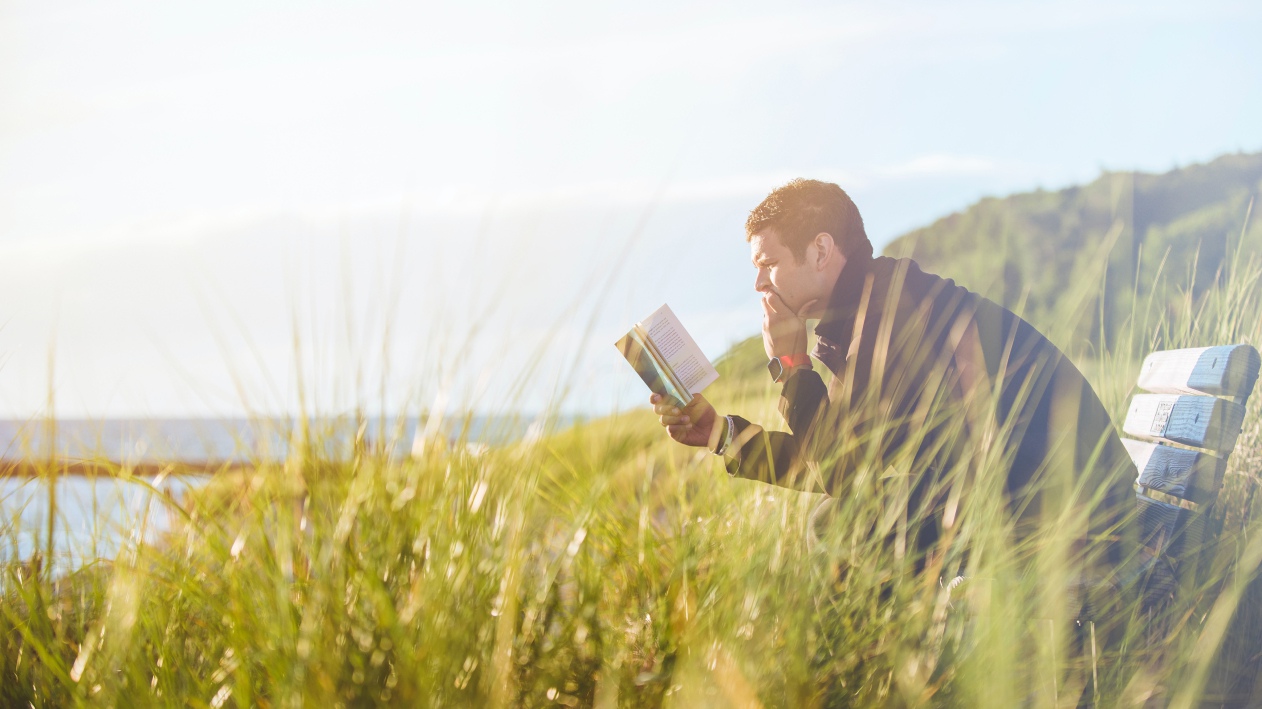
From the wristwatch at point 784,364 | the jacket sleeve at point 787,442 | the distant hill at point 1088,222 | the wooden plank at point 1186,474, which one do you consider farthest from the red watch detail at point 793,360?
the distant hill at point 1088,222

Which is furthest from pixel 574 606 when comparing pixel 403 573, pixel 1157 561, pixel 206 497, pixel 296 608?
pixel 1157 561

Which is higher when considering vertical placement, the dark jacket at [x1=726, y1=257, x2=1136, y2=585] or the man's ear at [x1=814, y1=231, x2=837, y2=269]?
the man's ear at [x1=814, y1=231, x2=837, y2=269]

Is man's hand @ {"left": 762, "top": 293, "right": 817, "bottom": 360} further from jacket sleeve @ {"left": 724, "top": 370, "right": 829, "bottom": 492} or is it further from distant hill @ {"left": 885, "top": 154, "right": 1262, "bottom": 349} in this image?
distant hill @ {"left": 885, "top": 154, "right": 1262, "bottom": 349}

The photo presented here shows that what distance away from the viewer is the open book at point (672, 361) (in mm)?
2361

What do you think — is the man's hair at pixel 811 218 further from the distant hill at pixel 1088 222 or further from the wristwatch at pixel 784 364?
the distant hill at pixel 1088 222

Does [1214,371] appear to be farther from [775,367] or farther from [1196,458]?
[775,367]

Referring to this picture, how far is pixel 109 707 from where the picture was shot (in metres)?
1.51

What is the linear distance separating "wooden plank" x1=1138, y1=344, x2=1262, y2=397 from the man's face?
1167 mm

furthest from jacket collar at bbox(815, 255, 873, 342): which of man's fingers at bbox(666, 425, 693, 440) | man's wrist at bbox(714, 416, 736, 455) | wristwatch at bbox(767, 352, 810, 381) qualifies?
man's fingers at bbox(666, 425, 693, 440)

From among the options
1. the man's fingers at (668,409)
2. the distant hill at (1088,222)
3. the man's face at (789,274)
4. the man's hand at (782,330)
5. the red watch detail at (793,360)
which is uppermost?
the distant hill at (1088,222)

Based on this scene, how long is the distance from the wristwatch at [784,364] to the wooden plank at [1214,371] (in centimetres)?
119

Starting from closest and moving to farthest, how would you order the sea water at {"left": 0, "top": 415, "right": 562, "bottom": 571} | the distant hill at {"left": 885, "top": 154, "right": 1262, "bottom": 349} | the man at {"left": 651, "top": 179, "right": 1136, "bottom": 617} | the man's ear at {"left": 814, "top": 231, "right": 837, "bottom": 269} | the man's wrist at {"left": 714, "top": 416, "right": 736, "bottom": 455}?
the sea water at {"left": 0, "top": 415, "right": 562, "bottom": 571} < the man at {"left": 651, "top": 179, "right": 1136, "bottom": 617} < the man's wrist at {"left": 714, "top": 416, "right": 736, "bottom": 455} < the man's ear at {"left": 814, "top": 231, "right": 837, "bottom": 269} < the distant hill at {"left": 885, "top": 154, "right": 1262, "bottom": 349}

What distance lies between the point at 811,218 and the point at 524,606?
5.36 feet

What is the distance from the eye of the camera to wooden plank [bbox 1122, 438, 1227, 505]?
8.70 feet
